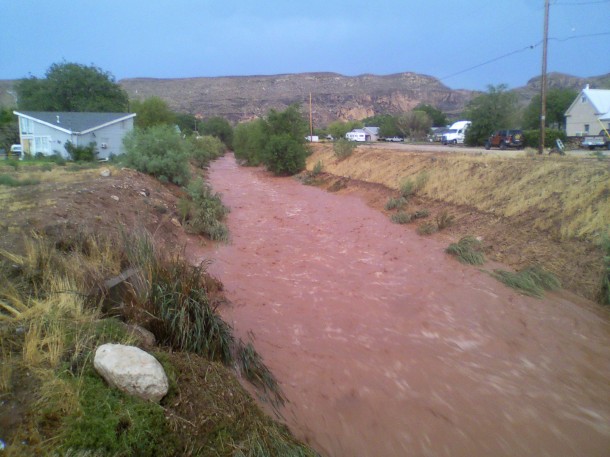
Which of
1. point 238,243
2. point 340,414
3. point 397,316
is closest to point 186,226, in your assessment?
point 238,243

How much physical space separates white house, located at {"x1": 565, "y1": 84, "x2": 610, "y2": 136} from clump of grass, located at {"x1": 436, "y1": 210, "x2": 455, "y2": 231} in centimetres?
3429

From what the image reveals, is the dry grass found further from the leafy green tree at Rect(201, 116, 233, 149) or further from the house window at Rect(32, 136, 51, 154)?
the leafy green tree at Rect(201, 116, 233, 149)

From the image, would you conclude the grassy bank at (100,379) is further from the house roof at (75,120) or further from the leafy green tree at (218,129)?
the leafy green tree at (218,129)

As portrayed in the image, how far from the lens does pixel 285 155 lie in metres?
41.4

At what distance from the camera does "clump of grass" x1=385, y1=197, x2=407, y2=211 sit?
2170 centimetres

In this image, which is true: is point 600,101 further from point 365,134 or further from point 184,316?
point 184,316

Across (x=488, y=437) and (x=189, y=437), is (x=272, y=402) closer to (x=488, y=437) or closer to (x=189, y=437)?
(x=189, y=437)

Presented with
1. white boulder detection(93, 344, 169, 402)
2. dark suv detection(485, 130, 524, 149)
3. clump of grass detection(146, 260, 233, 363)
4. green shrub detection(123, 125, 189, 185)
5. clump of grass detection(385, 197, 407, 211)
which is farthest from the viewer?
dark suv detection(485, 130, 524, 149)

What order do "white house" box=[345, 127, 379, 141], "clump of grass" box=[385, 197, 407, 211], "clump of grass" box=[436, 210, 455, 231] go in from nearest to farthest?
"clump of grass" box=[436, 210, 455, 231] → "clump of grass" box=[385, 197, 407, 211] → "white house" box=[345, 127, 379, 141]

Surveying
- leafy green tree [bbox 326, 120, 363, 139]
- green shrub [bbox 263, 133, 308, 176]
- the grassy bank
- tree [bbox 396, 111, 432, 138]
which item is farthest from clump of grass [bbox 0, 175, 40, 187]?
leafy green tree [bbox 326, 120, 363, 139]

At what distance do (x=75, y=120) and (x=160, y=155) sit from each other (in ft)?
68.6

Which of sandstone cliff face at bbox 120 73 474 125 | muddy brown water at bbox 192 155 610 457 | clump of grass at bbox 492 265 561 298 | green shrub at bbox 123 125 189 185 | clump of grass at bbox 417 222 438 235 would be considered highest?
sandstone cliff face at bbox 120 73 474 125

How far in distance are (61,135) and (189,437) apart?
42.5 meters

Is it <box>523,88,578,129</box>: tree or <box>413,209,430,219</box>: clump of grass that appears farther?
<box>523,88,578,129</box>: tree
